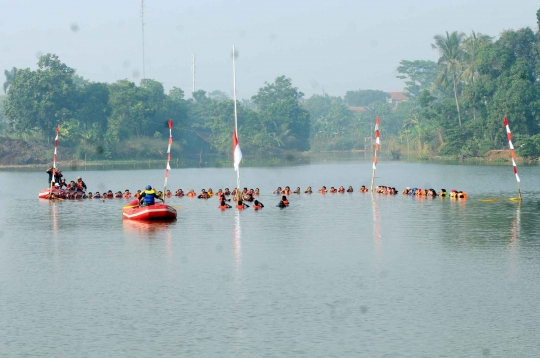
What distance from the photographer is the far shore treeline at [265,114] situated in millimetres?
111812

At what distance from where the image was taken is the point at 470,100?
119625 mm

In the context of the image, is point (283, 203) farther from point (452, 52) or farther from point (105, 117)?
point (105, 117)

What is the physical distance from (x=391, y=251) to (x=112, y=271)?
39.4ft

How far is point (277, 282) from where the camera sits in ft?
98.5

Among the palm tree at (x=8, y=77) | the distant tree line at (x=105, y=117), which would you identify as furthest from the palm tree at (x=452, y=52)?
Answer: the palm tree at (x=8, y=77)

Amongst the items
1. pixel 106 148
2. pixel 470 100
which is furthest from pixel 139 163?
pixel 470 100

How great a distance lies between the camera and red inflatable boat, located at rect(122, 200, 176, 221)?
1878 inches

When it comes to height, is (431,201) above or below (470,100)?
below

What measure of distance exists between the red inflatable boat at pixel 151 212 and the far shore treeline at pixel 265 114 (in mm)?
69135

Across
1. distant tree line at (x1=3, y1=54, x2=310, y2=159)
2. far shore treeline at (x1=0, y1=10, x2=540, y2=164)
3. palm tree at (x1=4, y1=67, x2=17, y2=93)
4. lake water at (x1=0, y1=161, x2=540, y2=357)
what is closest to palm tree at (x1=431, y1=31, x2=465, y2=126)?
far shore treeline at (x1=0, y1=10, x2=540, y2=164)

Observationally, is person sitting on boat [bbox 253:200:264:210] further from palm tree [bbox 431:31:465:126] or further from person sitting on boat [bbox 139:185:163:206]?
palm tree [bbox 431:31:465:126]

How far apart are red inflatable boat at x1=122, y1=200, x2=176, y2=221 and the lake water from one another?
2.42 ft

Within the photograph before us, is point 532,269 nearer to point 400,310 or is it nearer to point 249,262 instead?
point 400,310

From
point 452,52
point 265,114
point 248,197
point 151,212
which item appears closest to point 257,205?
point 248,197
